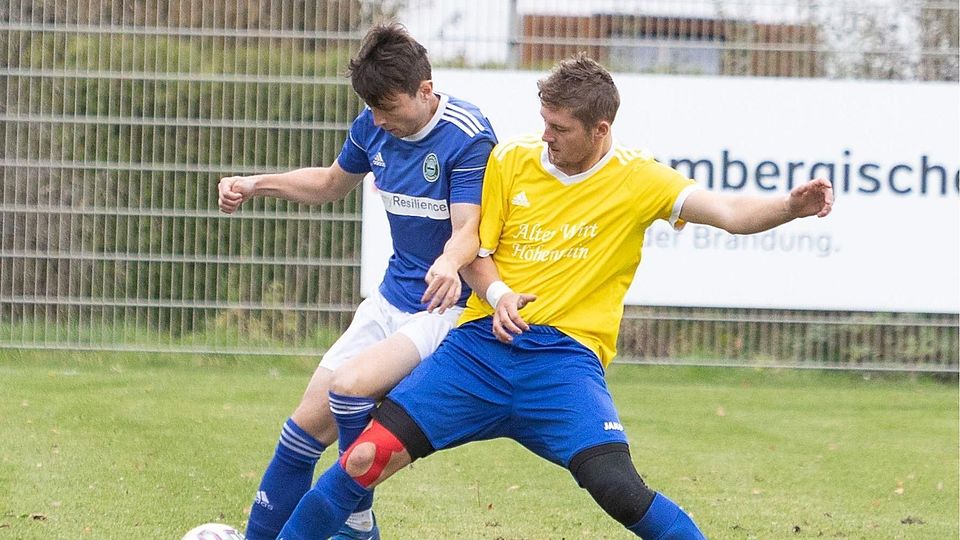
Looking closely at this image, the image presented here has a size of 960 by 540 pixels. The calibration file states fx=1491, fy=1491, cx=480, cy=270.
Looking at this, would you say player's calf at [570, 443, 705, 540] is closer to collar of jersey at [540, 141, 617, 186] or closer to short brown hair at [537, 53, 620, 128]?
collar of jersey at [540, 141, 617, 186]

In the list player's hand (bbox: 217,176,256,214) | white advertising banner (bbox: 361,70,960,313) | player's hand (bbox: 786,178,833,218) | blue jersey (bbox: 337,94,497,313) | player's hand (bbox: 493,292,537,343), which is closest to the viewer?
player's hand (bbox: 786,178,833,218)

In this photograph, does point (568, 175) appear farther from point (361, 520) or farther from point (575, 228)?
point (361, 520)

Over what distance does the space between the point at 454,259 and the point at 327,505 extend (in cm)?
87

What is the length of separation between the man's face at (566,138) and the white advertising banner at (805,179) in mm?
5889

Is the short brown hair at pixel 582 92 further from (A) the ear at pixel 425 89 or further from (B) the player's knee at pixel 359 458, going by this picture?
(B) the player's knee at pixel 359 458

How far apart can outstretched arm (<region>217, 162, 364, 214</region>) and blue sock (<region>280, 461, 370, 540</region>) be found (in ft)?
3.95

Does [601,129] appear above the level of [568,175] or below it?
above

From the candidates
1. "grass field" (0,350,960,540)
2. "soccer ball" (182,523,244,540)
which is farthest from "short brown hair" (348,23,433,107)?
"grass field" (0,350,960,540)

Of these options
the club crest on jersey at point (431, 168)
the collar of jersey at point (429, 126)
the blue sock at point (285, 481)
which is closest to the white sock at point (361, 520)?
the blue sock at point (285, 481)

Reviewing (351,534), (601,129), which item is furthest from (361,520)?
(601,129)

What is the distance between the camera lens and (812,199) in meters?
4.39

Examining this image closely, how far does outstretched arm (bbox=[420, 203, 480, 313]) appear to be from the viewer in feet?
15.0

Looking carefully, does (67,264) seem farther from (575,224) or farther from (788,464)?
(575,224)

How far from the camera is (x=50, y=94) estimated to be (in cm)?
1065
